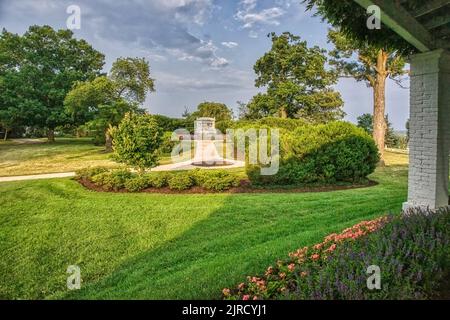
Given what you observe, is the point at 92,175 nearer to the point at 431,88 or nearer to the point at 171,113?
the point at 431,88

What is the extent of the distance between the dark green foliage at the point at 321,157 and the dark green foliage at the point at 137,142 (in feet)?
9.70

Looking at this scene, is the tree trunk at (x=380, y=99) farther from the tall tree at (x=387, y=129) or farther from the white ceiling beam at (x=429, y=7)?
the white ceiling beam at (x=429, y=7)

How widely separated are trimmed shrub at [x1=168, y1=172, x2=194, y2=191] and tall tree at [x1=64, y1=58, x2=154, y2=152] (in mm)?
10842

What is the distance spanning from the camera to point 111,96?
19031 mm

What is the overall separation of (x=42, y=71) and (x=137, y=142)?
1704cm

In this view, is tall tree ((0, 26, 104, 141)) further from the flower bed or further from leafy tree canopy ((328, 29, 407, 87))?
the flower bed

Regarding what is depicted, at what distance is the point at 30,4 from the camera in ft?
27.9

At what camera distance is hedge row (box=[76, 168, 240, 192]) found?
26.8ft

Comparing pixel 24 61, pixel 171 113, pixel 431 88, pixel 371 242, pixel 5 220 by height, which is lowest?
pixel 5 220

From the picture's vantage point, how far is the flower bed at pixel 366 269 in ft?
6.83

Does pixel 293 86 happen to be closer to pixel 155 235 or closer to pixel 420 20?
pixel 420 20

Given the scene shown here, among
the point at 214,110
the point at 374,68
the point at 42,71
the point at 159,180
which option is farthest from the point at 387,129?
the point at 42,71
